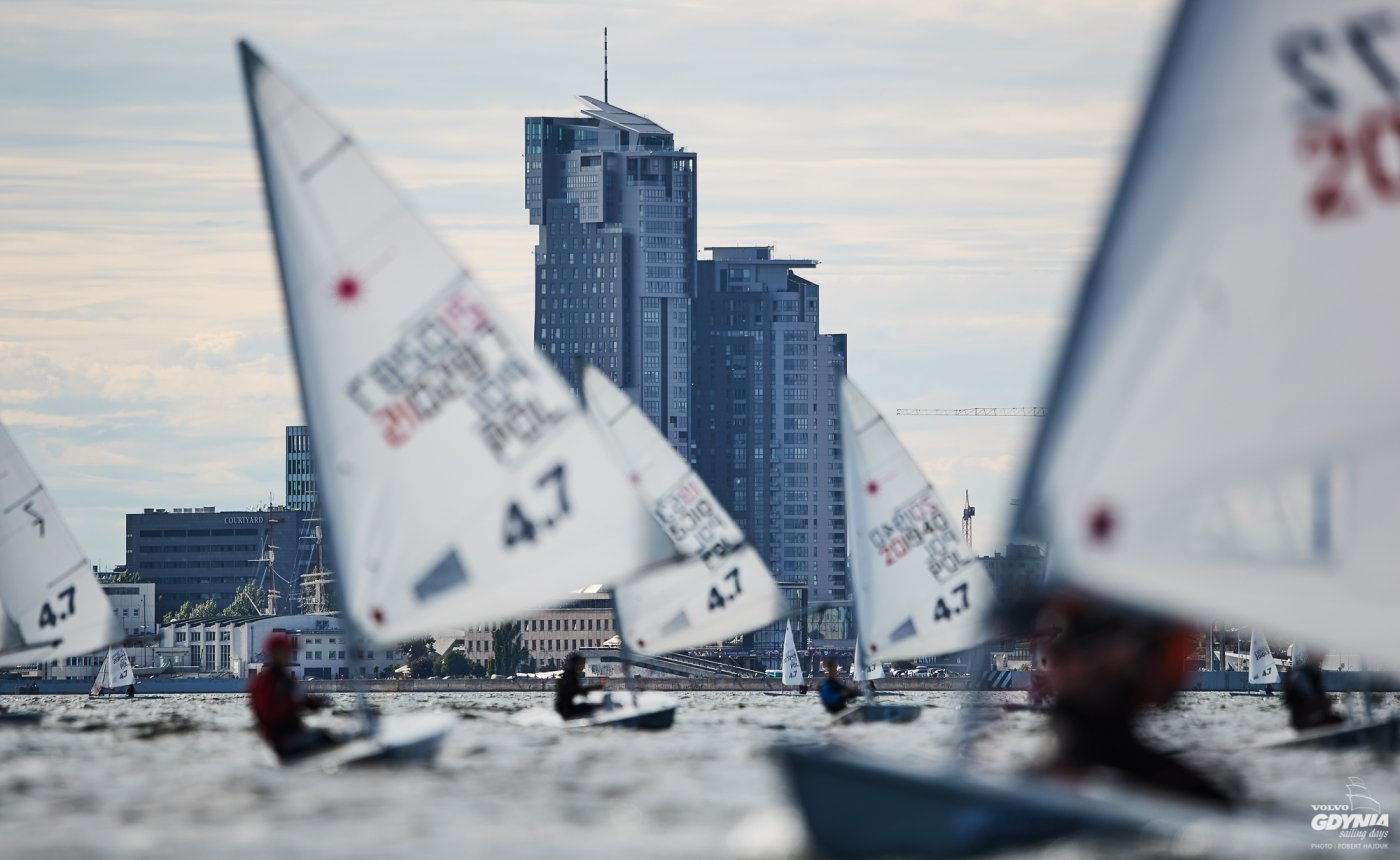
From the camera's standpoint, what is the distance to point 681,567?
1737 inches

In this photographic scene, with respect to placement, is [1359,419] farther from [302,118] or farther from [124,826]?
[302,118]

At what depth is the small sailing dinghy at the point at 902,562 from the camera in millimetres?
47312

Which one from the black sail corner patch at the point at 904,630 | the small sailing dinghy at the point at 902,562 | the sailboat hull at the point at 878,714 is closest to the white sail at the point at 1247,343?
the sailboat hull at the point at 878,714

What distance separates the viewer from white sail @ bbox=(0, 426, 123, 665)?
42969mm

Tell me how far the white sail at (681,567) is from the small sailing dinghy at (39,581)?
10.4m

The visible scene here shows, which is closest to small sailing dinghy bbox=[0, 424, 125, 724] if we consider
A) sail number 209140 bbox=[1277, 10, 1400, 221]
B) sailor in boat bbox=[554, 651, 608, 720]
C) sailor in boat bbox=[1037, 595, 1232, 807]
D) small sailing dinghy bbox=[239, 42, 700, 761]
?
sailor in boat bbox=[554, 651, 608, 720]

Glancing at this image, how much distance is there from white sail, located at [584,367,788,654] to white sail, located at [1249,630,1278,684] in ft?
185

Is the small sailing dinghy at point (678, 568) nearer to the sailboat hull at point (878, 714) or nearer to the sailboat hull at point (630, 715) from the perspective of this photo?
the sailboat hull at point (878, 714)

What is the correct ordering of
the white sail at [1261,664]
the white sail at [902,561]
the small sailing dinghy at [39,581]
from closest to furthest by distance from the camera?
the small sailing dinghy at [39,581] < the white sail at [902,561] < the white sail at [1261,664]

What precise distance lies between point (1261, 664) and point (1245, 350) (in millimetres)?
92700

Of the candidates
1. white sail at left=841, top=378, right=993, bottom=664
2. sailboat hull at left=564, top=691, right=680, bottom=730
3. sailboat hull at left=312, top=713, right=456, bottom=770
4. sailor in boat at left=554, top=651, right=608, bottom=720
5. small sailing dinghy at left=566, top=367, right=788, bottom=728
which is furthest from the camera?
white sail at left=841, top=378, right=993, bottom=664

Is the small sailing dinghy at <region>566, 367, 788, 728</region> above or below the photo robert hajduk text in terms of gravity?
above

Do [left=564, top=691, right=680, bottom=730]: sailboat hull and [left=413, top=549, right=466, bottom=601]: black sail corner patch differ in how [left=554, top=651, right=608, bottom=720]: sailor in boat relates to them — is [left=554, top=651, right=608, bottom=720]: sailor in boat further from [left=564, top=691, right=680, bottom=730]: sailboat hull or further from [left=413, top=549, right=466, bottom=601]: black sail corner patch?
[left=413, top=549, right=466, bottom=601]: black sail corner patch

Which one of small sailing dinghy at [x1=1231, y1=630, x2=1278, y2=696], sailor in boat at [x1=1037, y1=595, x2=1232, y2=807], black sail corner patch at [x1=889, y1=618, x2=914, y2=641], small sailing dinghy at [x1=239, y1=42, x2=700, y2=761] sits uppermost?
small sailing dinghy at [x1=239, y1=42, x2=700, y2=761]
